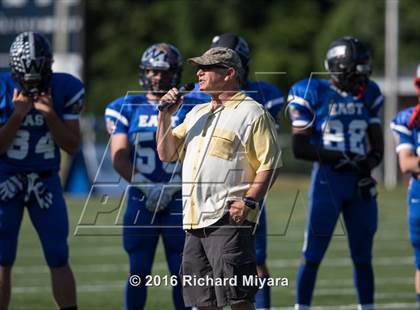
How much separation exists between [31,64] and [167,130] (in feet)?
4.47

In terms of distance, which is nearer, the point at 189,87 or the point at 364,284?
the point at 189,87

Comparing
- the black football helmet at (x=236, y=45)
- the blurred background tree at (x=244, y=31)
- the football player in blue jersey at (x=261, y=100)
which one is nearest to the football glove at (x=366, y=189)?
the football player in blue jersey at (x=261, y=100)

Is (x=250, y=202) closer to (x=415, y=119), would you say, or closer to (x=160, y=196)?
(x=160, y=196)

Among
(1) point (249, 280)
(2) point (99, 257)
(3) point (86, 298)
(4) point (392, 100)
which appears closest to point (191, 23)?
(4) point (392, 100)

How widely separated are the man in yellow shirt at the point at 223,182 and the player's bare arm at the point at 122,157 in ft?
4.31

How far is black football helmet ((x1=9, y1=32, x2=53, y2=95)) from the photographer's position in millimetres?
6426

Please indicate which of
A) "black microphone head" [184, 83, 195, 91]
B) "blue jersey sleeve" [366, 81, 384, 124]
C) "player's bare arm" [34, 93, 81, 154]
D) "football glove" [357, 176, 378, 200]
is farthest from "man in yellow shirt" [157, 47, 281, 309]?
"blue jersey sleeve" [366, 81, 384, 124]

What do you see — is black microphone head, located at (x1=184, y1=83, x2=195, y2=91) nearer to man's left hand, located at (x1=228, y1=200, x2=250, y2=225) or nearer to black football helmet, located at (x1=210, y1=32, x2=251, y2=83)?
man's left hand, located at (x1=228, y1=200, x2=250, y2=225)

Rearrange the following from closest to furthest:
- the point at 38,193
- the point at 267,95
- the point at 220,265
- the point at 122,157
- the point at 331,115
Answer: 1. the point at 220,265
2. the point at 38,193
3. the point at 122,157
4. the point at 267,95
5. the point at 331,115

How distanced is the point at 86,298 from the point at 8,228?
1.89 meters

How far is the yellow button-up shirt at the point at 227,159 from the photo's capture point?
17.4 ft

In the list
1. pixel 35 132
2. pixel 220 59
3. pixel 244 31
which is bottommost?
pixel 35 132

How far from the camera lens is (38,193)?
21.2ft

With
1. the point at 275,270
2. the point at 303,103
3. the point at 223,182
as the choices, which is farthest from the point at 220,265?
the point at 275,270
